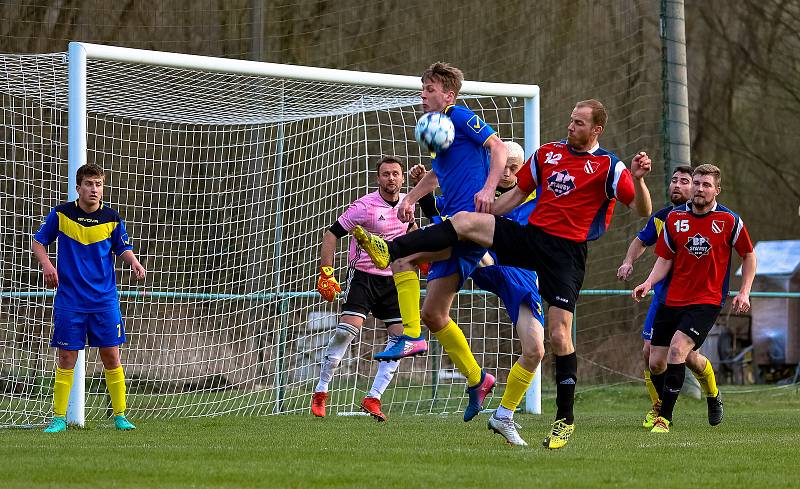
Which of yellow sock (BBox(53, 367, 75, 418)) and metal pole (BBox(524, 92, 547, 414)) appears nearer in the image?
yellow sock (BBox(53, 367, 75, 418))

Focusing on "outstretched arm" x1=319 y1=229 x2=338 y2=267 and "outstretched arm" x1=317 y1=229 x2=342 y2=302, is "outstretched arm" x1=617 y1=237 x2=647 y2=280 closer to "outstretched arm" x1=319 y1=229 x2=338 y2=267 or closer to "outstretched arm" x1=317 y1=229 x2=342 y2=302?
"outstretched arm" x1=317 y1=229 x2=342 y2=302

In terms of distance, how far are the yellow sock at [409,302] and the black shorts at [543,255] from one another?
80.1 inches

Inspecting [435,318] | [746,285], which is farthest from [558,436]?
[746,285]

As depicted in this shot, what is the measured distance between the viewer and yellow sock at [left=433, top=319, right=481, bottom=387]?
800 centimetres

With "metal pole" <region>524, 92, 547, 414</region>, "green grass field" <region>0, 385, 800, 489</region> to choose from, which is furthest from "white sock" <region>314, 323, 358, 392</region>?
"metal pole" <region>524, 92, 547, 414</region>

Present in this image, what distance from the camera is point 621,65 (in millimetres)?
17844

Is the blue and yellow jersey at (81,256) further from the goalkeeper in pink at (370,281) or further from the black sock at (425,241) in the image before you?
the black sock at (425,241)

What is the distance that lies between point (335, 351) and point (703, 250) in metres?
3.16

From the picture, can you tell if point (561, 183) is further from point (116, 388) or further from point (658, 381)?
point (116, 388)

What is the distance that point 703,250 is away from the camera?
912cm

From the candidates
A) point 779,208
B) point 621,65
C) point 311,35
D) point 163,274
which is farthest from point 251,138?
point 779,208

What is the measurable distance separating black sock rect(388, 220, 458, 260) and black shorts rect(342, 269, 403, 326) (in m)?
3.53

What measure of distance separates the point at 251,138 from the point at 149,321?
2.07 m

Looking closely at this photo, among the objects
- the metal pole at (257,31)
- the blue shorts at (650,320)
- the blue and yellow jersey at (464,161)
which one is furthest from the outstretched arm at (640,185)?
the metal pole at (257,31)
